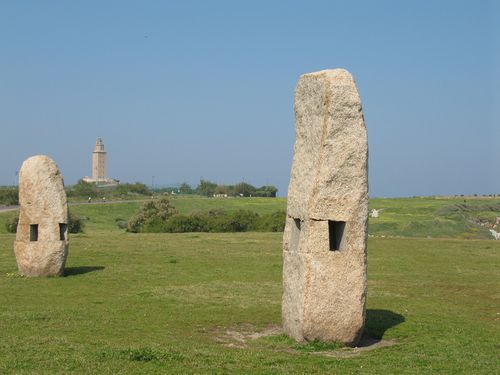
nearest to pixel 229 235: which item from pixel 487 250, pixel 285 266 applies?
pixel 487 250

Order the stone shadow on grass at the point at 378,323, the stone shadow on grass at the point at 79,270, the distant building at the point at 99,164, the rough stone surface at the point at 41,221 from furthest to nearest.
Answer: the distant building at the point at 99,164, the stone shadow on grass at the point at 79,270, the rough stone surface at the point at 41,221, the stone shadow on grass at the point at 378,323

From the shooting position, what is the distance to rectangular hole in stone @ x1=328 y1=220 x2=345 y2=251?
16.1 meters


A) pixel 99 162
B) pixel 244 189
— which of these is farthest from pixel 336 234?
pixel 99 162

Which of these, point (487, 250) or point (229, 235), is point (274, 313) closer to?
point (487, 250)

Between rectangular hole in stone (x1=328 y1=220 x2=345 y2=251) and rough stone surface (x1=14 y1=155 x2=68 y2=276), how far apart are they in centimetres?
1360

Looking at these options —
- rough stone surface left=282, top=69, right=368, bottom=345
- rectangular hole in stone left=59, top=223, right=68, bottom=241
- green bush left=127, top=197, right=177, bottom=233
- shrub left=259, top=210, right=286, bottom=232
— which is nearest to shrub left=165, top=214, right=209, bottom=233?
green bush left=127, top=197, right=177, bottom=233

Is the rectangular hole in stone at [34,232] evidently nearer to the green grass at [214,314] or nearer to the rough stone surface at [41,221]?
the rough stone surface at [41,221]

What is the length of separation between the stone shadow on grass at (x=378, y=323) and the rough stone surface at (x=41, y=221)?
12.5m

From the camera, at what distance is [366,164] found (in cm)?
1606

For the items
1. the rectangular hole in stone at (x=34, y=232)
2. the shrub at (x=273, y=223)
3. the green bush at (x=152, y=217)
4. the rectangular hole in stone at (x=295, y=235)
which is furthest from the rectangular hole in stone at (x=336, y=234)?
the green bush at (x=152, y=217)

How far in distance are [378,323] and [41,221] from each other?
14.1 m

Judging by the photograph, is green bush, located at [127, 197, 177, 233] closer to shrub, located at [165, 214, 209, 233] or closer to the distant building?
shrub, located at [165, 214, 209, 233]

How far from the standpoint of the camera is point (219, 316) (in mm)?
19484

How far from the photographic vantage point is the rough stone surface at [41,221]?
26531 millimetres
